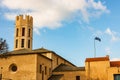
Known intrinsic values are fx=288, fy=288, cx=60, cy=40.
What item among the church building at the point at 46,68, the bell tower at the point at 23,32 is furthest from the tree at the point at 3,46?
the bell tower at the point at 23,32

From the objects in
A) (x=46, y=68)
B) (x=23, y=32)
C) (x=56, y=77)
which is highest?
(x=23, y=32)

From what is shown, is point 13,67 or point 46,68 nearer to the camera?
point 13,67

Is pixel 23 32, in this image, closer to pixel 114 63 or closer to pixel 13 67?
pixel 13 67

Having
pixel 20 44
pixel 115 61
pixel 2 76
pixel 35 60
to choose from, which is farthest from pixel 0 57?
pixel 115 61

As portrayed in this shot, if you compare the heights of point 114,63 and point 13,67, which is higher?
Answer: point 114,63

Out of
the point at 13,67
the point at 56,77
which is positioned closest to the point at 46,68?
the point at 56,77

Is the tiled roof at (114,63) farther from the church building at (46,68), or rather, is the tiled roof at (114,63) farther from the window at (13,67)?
the window at (13,67)

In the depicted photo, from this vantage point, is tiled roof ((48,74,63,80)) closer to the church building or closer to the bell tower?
the church building

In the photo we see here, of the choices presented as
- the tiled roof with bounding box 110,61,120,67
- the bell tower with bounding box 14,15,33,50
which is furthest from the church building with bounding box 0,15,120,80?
the bell tower with bounding box 14,15,33,50

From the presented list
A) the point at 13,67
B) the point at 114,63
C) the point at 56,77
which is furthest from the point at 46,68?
the point at 114,63

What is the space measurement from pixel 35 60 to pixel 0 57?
678 cm

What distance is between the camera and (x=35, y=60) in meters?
47.3

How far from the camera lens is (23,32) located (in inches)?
2520

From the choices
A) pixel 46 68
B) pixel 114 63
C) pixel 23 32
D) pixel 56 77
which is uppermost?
pixel 23 32
